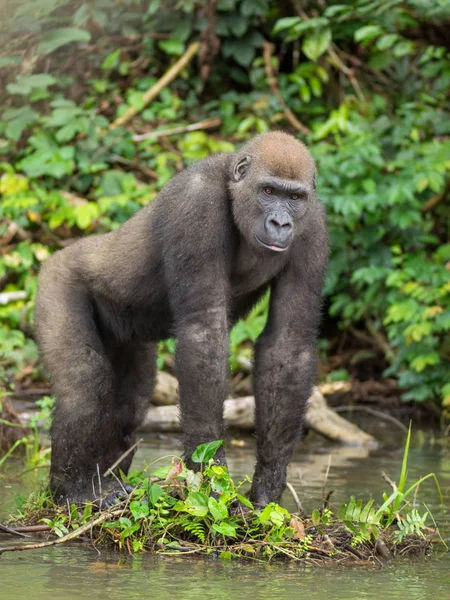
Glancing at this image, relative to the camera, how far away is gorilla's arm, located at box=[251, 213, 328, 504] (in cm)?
584

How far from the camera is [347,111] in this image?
13234mm

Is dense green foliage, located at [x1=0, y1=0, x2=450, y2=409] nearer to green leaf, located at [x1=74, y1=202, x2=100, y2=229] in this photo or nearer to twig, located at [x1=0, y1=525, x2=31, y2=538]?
green leaf, located at [x1=74, y1=202, x2=100, y2=229]

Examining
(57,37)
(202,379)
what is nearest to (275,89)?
(57,37)

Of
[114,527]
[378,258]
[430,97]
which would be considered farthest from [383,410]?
[114,527]

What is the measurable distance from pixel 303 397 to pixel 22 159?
7724 millimetres

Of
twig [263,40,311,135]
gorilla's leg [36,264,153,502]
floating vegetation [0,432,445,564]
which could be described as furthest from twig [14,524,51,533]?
twig [263,40,311,135]

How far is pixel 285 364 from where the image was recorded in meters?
5.90

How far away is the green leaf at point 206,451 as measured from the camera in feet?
17.3

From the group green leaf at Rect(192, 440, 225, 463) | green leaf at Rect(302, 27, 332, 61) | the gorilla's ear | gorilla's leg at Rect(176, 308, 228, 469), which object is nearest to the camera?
green leaf at Rect(192, 440, 225, 463)

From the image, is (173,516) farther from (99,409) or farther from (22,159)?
(22,159)

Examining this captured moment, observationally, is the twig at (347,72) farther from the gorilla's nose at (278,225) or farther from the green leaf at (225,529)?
the green leaf at (225,529)

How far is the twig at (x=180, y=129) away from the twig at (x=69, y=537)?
8995 mm

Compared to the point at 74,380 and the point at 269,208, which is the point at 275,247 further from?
the point at 74,380

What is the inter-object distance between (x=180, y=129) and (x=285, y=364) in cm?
845
